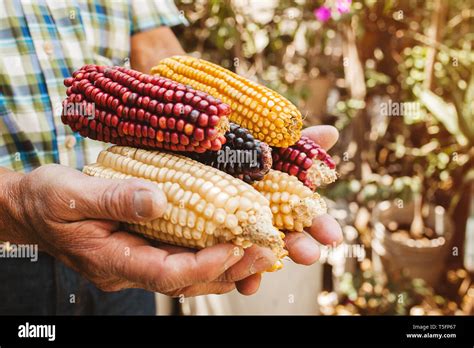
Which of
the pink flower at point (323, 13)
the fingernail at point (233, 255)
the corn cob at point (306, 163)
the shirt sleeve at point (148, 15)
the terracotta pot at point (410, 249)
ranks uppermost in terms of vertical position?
the pink flower at point (323, 13)

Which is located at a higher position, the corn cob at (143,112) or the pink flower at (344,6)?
the pink flower at (344,6)

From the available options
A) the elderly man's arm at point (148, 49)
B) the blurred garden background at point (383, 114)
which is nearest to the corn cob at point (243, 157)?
the elderly man's arm at point (148, 49)

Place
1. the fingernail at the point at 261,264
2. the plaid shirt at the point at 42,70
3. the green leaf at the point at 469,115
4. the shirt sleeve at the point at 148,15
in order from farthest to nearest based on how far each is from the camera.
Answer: the green leaf at the point at 469,115 → the shirt sleeve at the point at 148,15 → the plaid shirt at the point at 42,70 → the fingernail at the point at 261,264

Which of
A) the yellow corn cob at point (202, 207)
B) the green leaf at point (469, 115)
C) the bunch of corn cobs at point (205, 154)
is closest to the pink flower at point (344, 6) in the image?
the green leaf at point (469, 115)

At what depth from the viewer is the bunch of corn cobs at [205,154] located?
900mm

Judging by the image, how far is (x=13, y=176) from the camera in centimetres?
109

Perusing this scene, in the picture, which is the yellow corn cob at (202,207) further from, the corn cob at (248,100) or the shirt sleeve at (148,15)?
the shirt sleeve at (148,15)

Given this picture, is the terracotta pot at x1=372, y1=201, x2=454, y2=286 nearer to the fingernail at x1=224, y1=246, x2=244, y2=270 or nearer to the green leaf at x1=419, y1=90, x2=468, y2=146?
the green leaf at x1=419, y1=90, x2=468, y2=146

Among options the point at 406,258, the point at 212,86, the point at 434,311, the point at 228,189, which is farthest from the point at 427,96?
the point at 228,189

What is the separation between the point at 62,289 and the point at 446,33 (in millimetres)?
2559

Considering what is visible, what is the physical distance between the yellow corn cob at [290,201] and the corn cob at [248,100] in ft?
0.34

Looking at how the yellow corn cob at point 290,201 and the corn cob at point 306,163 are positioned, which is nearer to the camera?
the yellow corn cob at point 290,201

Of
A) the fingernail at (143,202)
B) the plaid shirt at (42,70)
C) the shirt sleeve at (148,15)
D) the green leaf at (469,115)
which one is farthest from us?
the green leaf at (469,115)

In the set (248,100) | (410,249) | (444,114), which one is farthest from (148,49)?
(410,249)
